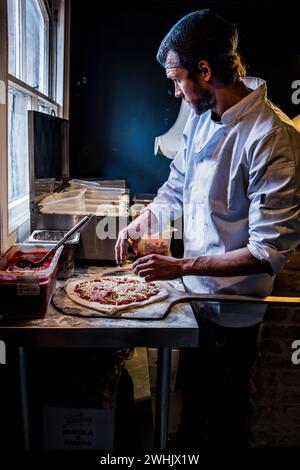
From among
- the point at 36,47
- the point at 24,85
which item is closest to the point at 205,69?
the point at 24,85

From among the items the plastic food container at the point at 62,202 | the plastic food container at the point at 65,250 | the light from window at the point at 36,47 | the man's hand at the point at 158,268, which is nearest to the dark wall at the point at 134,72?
the light from window at the point at 36,47

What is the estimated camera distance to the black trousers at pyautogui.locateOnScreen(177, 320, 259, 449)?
61.6 inches

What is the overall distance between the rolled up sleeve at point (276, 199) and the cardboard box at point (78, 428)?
80 cm

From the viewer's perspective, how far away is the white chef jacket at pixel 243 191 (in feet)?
4.26

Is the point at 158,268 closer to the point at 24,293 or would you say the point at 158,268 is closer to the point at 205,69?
the point at 24,293

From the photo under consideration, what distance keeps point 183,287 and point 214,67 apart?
0.82 metres

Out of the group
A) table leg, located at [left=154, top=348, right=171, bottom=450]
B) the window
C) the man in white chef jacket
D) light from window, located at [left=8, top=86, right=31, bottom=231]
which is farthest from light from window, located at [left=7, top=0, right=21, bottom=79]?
table leg, located at [left=154, top=348, right=171, bottom=450]

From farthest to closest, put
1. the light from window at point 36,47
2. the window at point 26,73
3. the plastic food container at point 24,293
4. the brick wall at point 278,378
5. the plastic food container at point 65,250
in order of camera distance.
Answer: the light from window at point 36,47, the window at point 26,73, the brick wall at point 278,378, the plastic food container at point 65,250, the plastic food container at point 24,293

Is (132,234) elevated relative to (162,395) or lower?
elevated

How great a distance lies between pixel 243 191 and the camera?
1430mm

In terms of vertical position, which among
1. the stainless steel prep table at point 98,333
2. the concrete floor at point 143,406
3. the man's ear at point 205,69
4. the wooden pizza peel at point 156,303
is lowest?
the concrete floor at point 143,406

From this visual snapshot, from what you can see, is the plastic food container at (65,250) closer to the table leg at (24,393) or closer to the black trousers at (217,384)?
the table leg at (24,393)

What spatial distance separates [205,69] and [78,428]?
1.32m

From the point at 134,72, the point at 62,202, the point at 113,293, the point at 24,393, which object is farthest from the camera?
the point at 134,72
